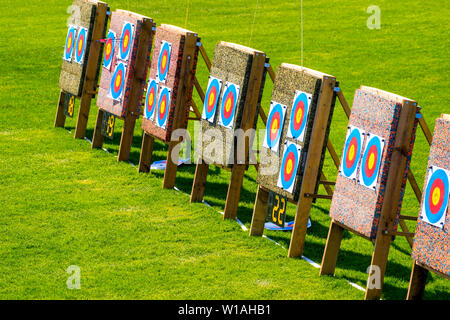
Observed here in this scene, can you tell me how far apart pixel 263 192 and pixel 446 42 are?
399 inches

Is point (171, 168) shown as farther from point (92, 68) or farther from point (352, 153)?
point (352, 153)

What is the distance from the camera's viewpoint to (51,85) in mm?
15312

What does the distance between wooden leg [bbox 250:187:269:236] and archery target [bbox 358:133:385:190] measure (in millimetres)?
1484

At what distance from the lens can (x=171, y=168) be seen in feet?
31.9

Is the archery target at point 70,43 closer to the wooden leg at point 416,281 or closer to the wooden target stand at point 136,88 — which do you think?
the wooden target stand at point 136,88

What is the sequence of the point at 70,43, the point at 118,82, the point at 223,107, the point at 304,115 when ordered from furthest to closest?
the point at 70,43, the point at 118,82, the point at 223,107, the point at 304,115

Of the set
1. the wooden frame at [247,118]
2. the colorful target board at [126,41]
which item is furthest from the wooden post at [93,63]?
the wooden frame at [247,118]

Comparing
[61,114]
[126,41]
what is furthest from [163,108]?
[61,114]

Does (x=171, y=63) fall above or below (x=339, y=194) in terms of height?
above

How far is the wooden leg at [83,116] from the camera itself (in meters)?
11.7

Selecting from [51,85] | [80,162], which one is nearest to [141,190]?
[80,162]

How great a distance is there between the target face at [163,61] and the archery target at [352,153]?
2957 millimetres

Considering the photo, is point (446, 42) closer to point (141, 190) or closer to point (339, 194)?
point (141, 190)

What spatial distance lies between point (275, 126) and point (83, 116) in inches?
176
